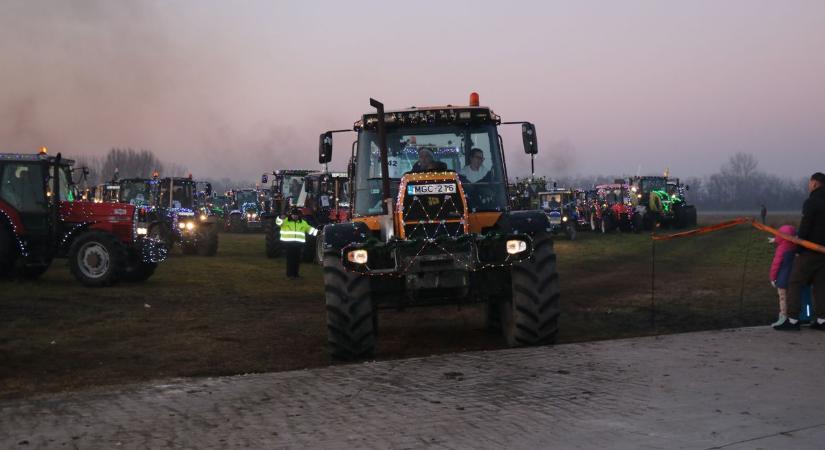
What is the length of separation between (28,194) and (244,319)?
7.21m

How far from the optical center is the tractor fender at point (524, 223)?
9.32 metres

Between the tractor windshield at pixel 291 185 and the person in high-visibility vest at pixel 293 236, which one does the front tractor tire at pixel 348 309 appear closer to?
the person in high-visibility vest at pixel 293 236

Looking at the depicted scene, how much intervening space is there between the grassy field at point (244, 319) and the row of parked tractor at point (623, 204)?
1788 cm

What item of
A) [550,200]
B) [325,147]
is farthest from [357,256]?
[550,200]

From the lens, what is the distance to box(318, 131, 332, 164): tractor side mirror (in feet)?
36.0

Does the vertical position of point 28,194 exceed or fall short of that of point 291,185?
it falls short

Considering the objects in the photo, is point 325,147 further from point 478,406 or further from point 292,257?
point 292,257

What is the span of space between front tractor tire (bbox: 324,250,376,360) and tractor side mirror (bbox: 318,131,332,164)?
2.50 m

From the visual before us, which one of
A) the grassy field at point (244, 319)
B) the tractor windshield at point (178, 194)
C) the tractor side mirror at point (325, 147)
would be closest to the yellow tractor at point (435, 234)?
the tractor side mirror at point (325, 147)

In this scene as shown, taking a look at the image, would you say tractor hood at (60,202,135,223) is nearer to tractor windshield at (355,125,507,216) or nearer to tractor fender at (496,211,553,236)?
tractor windshield at (355,125,507,216)

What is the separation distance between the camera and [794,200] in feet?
316

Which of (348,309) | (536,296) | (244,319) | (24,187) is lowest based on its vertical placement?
(244,319)

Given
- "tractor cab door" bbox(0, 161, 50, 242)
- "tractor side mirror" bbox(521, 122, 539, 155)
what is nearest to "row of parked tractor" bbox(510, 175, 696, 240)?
"tractor cab door" bbox(0, 161, 50, 242)

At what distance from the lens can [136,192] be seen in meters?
27.1
